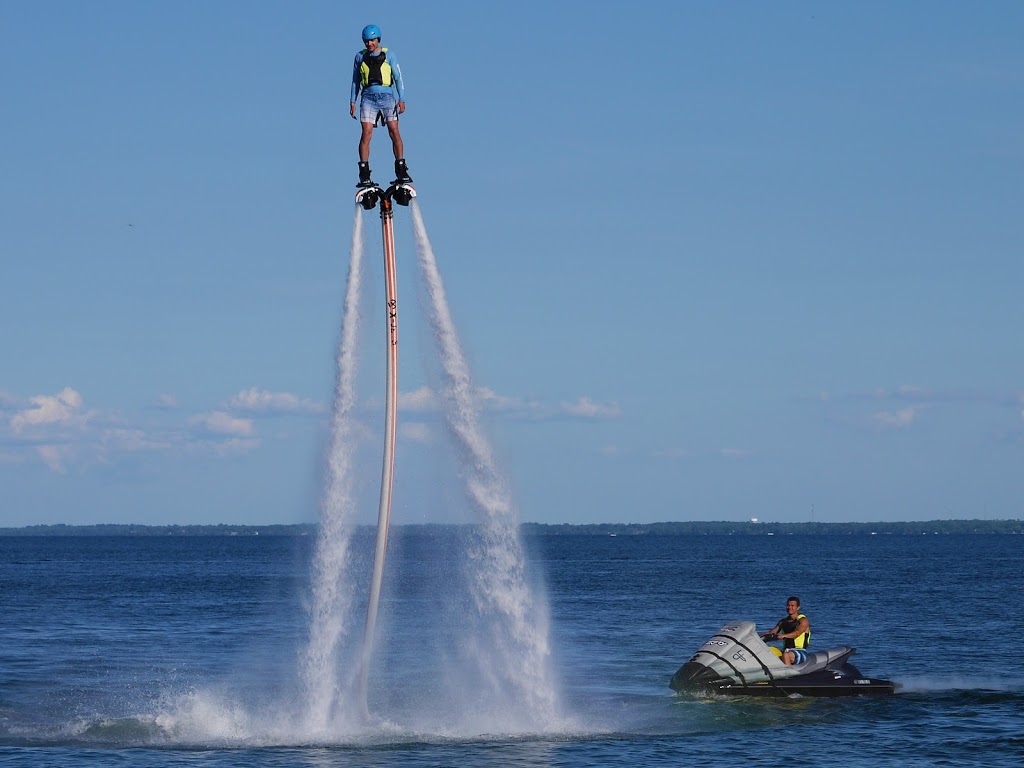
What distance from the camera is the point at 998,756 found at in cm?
2783

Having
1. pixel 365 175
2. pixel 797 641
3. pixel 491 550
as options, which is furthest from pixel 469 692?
pixel 365 175

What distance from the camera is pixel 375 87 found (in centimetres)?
2195

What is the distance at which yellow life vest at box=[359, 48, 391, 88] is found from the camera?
2186 centimetres

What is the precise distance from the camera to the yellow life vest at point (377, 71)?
2186 centimetres

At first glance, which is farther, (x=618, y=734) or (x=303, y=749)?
(x=618, y=734)

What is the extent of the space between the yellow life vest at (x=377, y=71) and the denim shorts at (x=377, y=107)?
0.17 m

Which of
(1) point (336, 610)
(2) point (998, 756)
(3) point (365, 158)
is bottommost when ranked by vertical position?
(2) point (998, 756)

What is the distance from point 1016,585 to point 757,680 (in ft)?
233

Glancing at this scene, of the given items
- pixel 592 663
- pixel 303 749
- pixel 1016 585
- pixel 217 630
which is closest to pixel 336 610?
pixel 303 749

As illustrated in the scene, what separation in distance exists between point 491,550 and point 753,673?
10803mm

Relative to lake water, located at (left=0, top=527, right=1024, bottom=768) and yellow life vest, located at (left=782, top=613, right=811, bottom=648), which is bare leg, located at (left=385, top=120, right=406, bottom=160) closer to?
lake water, located at (left=0, top=527, right=1024, bottom=768)

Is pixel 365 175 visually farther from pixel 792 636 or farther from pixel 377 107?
pixel 792 636

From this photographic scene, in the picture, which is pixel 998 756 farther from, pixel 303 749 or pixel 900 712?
pixel 303 749

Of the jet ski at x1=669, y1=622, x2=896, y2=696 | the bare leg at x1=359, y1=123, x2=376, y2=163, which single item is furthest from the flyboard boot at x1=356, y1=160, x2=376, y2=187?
the jet ski at x1=669, y1=622, x2=896, y2=696
